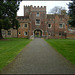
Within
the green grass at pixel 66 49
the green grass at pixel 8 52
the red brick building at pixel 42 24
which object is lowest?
the green grass at pixel 66 49

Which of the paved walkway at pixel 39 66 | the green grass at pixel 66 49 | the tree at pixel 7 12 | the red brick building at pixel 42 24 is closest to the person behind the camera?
the paved walkway at pixel 39 66

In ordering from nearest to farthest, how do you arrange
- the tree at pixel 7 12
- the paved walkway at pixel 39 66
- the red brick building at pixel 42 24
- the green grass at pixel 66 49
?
1. the paved walkway at pixel 39 66
2. the green grass at pixel 66 49
3. the tree at pixel 7 12
4. the red brick building at pixel 42 24

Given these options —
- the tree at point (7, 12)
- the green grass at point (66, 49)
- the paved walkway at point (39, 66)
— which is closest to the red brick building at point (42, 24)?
the tree at point (7, 12)

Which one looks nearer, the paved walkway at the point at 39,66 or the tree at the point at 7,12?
the paved walkway at the point at 39,66

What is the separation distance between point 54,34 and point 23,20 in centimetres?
1264

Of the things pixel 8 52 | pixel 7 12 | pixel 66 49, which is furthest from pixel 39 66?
pixel 7 12

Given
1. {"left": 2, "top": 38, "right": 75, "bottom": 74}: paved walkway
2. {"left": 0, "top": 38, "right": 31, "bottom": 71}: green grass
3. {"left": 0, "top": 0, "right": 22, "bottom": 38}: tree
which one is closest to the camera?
{"left": 2, "top": 38, "right": 75, "bottom": 74}: paved walkway

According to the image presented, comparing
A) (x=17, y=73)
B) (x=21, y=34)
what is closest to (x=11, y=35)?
(x=21, y=34)

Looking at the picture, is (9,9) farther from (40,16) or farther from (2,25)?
(40,16)

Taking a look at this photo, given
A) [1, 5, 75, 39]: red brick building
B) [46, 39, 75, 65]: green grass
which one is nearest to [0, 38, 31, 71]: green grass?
[46, 39, 75, 65]: green grass

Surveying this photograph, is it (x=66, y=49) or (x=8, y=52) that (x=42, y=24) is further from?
(x=8, y=52)

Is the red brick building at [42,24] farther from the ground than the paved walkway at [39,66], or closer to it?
farther from the ground

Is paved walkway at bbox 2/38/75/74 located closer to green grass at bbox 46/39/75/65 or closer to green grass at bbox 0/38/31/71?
green grass at bbox 0/38/31/71

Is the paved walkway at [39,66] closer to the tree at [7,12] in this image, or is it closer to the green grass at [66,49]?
the green grass at [66,49]
